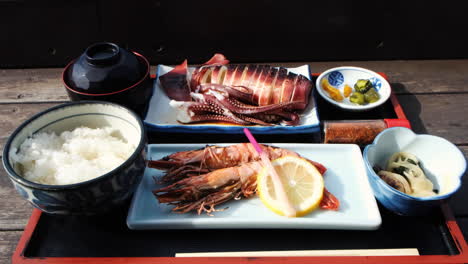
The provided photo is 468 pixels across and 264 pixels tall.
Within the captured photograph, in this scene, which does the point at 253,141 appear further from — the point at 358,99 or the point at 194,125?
the point at 358,99

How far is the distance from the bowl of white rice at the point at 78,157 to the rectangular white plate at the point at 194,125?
37cm

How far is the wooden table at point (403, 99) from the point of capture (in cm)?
159

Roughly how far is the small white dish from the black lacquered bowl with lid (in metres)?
1.05

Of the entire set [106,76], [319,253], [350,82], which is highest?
[106,76]

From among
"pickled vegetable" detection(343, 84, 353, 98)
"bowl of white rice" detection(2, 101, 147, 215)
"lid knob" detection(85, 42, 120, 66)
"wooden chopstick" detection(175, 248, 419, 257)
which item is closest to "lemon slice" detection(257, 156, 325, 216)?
A: "wooden chopstick" detection(175, 248, 419, 257)

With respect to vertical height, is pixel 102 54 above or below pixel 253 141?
above

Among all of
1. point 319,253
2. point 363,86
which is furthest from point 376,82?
point 319,253

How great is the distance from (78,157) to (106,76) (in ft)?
1.61

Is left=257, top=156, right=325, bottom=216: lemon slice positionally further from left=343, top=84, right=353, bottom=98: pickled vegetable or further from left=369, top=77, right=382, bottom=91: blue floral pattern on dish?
left=369, top=77, right=382, bottom=91: blue floral pattern on dish

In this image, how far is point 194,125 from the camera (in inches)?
73.5

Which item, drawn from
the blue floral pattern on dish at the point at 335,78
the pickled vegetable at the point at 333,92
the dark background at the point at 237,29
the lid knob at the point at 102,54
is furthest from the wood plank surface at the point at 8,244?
the blue floral pattern on dish at the point at 335,78

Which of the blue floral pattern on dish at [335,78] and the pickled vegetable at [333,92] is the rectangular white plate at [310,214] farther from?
the blue floral pattern on dish at [335,78]

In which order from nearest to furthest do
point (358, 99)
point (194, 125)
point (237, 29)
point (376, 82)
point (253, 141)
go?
point (253, 141) < point (194, 125) < point (358, 99) < point (376, 82) < point (237, 29)

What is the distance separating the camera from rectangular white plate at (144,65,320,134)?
1822 mm
